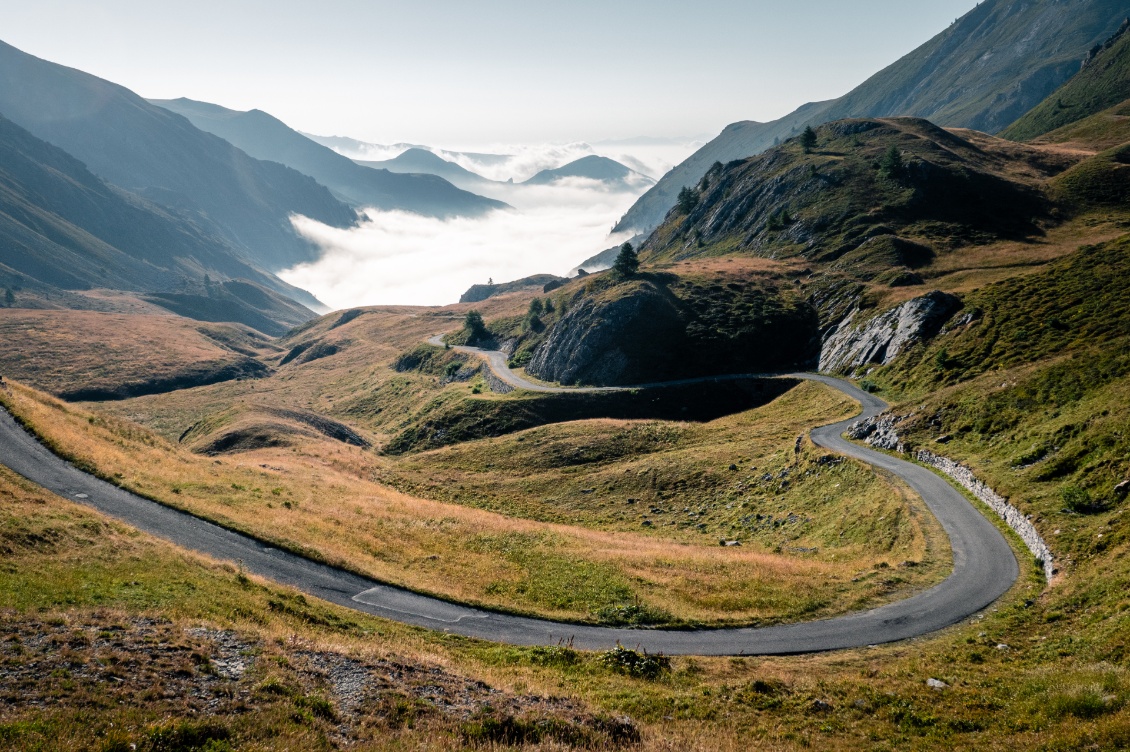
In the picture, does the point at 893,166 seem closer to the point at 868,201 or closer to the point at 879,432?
the point at 868,201

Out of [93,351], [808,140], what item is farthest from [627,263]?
[93,351]

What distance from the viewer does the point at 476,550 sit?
34.2 metres

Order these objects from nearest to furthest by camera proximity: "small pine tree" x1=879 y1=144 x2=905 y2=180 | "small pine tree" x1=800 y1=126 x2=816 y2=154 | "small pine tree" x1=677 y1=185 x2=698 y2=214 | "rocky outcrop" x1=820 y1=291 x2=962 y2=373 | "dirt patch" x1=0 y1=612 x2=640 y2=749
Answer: "dirt patch" x1=0 y1=612 x2=640 y2=749 < "rocky outcrop" x1=820 y1=291 x2=962 y2=373 < "small pine tree" x1=879 y1=144 x2=905 y2=180 < "small pine tree" x1=800 y1=126 x2=816 y2=154 < "small pine tree" x1=677 y1=185 x2=698 y2=214

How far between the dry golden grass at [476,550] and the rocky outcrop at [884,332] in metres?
45.4

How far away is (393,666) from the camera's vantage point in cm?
1827

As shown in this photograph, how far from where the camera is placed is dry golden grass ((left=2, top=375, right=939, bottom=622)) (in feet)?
88.6

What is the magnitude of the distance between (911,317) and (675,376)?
31.6 metres

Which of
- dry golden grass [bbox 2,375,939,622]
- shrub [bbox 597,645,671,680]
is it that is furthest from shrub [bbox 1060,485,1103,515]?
shrub [bbox 597,645,671,680]

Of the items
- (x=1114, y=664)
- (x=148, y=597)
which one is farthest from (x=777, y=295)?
(x=148, y=597)

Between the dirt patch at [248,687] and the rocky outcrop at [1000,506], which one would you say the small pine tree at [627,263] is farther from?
the dirt patch at [248,687]

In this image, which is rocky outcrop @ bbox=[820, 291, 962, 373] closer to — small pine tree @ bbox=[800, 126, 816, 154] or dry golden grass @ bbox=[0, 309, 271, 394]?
small pine tree @ bbox=[800, 126, 816, 154]

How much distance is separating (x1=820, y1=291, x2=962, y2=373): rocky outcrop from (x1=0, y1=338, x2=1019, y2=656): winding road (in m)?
38.6

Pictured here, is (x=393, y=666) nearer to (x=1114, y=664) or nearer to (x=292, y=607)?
(x=292, y=607)

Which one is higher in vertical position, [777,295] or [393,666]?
[777,295]
